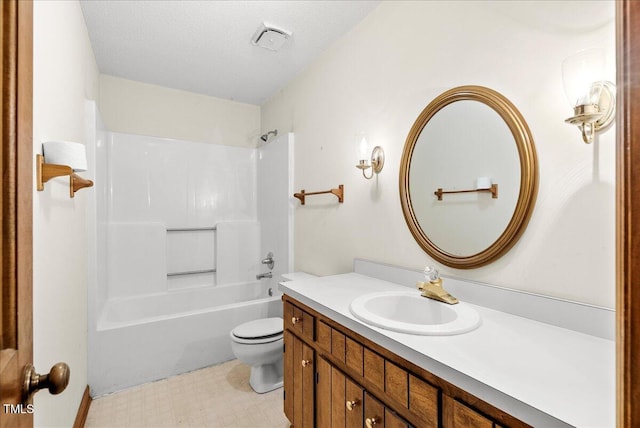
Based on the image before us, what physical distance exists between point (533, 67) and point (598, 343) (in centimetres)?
96

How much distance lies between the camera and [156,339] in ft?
7.57

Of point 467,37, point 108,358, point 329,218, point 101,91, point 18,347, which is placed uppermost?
point 101,91

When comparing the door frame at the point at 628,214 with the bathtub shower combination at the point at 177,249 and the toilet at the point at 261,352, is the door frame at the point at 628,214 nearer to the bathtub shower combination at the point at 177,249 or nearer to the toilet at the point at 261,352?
the toilet at the point at 261,352

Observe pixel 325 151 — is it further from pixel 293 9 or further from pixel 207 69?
pixel 207 69

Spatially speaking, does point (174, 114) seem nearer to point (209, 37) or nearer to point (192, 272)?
point (209, 37)

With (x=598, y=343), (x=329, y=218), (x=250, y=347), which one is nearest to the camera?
(x=598, y=343)

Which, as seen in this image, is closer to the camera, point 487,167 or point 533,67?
point 533,67

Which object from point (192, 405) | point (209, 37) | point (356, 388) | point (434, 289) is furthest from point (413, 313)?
point (209, 37)

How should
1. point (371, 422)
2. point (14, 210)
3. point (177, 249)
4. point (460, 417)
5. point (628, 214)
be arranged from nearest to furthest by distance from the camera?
point (628, 214)
point (14, 210)
point (460, 417)
point (371, 422)
point (177, 249)

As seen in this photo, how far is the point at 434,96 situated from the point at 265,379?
2098mm

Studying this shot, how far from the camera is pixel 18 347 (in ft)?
1.61

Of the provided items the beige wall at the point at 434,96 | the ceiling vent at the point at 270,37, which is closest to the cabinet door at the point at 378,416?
the beige wall at the point at 434,96

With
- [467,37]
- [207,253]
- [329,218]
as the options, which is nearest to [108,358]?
[207,253]

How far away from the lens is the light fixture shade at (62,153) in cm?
109
